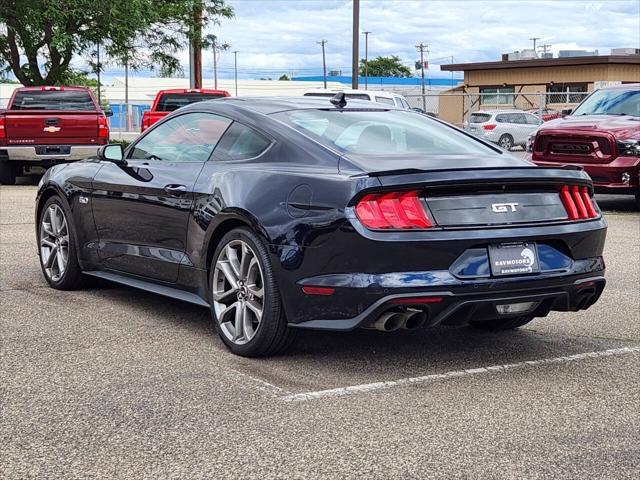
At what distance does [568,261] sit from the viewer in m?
5.44

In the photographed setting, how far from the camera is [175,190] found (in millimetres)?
6211

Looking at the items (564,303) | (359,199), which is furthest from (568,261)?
(359,199)

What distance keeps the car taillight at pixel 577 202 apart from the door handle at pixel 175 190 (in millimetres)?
2252

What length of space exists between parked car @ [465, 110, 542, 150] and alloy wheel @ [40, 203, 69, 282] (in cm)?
3040

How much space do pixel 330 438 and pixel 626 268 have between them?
5640 millimetres

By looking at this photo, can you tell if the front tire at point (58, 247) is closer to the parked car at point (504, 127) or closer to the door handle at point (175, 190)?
the door handle at point (175, 190)

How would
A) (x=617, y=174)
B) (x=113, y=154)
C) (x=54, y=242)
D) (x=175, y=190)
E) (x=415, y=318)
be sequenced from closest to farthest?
(x=415, y=318), (x=175, y=190), (x=113, y=154), (x=54, y=242), (x=617, y=174)

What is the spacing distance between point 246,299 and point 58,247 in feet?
8.56

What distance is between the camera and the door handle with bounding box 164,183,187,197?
6.15 m

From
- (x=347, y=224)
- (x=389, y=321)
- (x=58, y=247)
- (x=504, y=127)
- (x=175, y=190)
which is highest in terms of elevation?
(x=504, y=127)

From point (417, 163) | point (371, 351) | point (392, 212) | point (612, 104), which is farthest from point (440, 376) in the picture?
point (612, 104)

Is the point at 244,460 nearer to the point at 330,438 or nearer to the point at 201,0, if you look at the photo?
the point at 330,438

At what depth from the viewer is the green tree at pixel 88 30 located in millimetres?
25094

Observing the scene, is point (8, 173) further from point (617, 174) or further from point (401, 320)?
point (401, 320)
